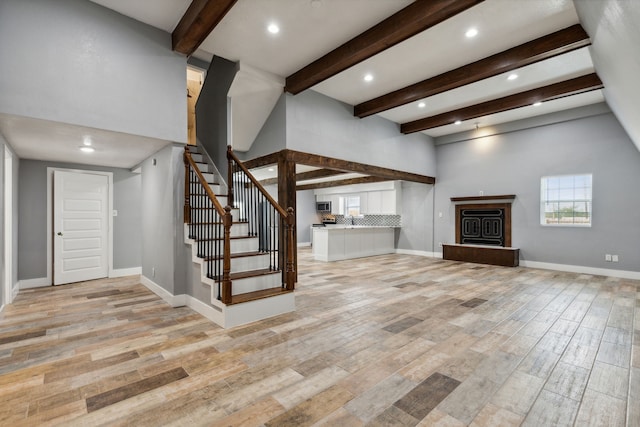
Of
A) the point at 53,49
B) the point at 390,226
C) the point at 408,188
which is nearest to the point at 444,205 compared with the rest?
the point at 408,188

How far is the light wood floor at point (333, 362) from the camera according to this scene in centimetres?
186

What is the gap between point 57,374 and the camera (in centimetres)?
232

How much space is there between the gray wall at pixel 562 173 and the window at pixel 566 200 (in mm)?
121

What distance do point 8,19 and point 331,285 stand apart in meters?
5.10

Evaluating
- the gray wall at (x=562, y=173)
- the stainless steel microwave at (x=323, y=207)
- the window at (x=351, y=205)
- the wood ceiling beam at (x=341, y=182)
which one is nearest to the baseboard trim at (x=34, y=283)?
the wood ceiling beam at (x=341, y=182)

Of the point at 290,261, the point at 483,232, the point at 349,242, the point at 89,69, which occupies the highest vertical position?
the point at 89,69

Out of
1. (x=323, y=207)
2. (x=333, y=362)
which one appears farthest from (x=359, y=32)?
(x=323, y=207)

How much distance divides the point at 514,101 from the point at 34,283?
9347mm

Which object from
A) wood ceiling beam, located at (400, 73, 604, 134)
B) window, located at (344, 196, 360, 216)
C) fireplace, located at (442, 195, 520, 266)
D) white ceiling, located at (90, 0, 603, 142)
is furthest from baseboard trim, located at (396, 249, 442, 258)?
white ceiling, located at (90, 0, 603, 142)

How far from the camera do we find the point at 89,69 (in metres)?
3.33

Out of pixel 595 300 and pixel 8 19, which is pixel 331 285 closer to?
pixel 595 300

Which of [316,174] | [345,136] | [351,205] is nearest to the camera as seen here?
[345,136]

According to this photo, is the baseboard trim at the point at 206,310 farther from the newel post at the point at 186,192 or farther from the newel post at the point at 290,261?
the newel post at the point at 186,192

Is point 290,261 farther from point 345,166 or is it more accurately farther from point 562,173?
point 562,173
